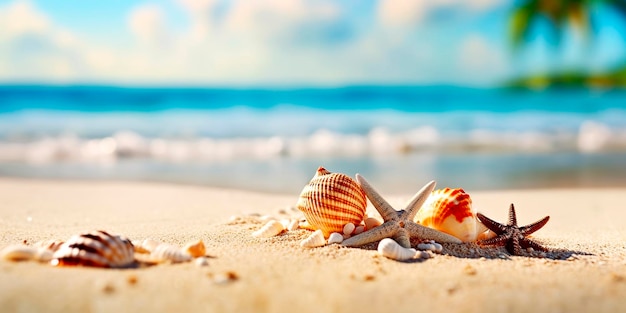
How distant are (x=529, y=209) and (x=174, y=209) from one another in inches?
110

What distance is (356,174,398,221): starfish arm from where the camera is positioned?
113 inches

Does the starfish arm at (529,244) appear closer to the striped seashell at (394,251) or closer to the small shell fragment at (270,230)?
the striped seashell at (394,251)

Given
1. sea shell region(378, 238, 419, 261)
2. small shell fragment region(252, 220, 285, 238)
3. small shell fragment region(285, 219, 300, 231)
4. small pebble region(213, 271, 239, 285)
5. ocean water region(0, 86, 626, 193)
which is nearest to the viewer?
small pebble region(213, 271, 239, 285)

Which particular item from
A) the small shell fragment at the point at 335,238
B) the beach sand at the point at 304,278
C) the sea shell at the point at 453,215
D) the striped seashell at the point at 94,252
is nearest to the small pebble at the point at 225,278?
the beach sand at the point at 304,278

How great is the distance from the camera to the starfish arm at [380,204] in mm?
2865

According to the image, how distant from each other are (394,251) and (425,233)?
31 cm

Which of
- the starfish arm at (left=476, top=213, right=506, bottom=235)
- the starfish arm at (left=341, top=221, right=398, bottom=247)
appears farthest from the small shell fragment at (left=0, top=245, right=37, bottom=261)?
the starfish arm at (left=476, top=213, right=506, bottom=235)

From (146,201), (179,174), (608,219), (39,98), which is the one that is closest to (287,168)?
(179,174)

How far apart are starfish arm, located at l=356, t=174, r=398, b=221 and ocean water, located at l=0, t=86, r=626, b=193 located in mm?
2884

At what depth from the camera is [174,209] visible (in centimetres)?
444

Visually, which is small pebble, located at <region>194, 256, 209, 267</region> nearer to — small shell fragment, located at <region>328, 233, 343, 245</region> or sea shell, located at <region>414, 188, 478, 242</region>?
small shell fragment, located at <region>328, 233, 343, 245</region>

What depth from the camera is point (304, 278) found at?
2.31 meters

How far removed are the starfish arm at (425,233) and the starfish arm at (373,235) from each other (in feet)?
0.24

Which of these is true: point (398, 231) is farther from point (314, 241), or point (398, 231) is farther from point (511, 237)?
point (511, 237)
